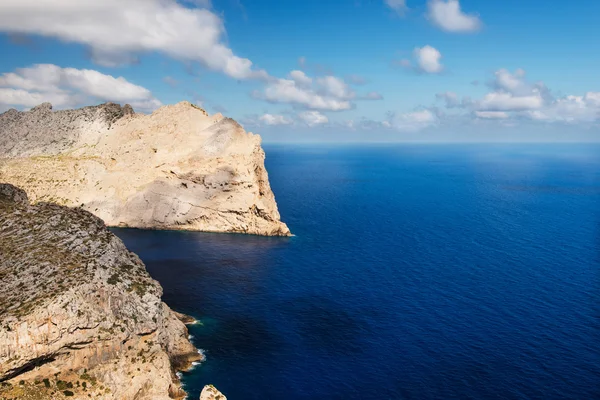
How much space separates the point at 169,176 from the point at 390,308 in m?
84.1

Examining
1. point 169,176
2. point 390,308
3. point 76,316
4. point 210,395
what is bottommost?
point 390,308

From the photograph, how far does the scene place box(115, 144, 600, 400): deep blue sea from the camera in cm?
6262

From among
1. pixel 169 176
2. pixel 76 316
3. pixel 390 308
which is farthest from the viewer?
pixel 169 176

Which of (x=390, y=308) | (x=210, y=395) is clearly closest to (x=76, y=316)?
(x=210, y=395)

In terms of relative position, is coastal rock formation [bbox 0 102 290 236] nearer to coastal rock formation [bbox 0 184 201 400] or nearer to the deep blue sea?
the deep blue sea

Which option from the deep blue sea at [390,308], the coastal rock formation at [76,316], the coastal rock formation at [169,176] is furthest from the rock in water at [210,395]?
the coastal rock formation at [169,176]

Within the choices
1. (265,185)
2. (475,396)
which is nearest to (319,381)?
(475,396)

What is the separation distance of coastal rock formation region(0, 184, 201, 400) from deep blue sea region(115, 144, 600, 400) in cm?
825

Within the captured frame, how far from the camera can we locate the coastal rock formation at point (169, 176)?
13962 centimetres

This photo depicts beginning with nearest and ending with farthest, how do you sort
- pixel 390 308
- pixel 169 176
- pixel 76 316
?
1. pixel 76 316
2. pixel 390 308
3. pixel 169 176

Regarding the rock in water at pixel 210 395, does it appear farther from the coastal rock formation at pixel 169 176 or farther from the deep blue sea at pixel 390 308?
the coastal rock formation at pixel 169 176

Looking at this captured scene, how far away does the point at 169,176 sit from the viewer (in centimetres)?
14275

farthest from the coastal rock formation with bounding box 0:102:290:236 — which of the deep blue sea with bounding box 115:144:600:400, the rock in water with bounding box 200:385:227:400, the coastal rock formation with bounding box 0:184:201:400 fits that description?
the rock in water with bounding box 200:385:227:400

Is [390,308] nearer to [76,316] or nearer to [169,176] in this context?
[76,316]
